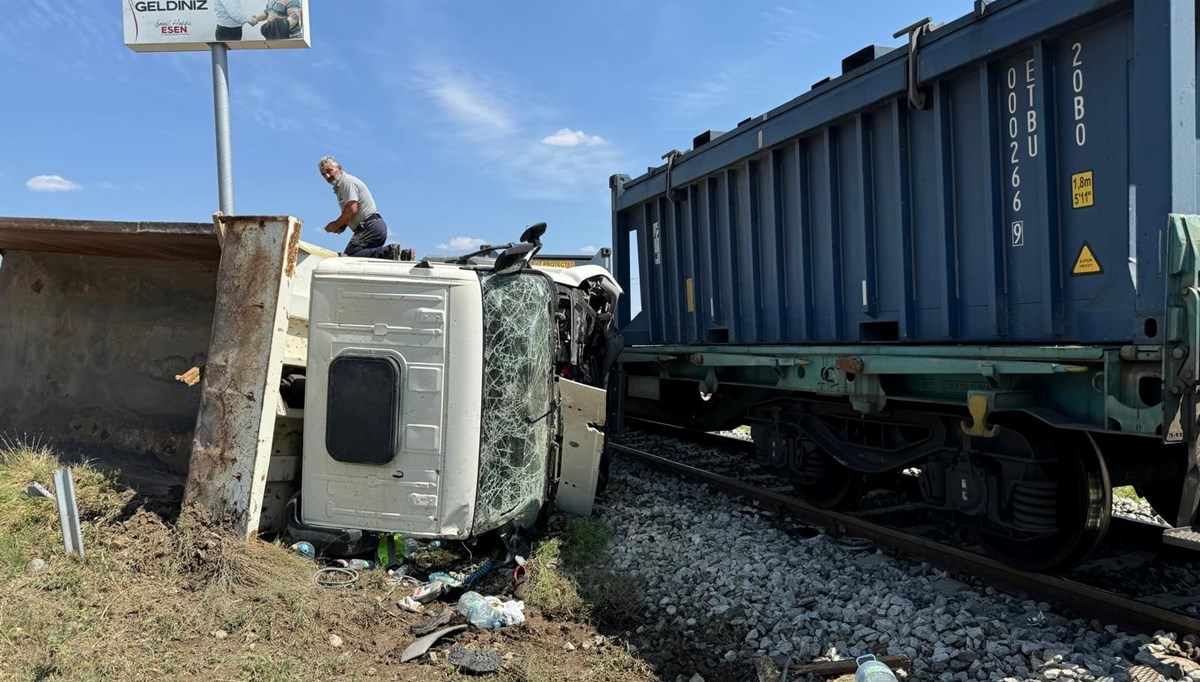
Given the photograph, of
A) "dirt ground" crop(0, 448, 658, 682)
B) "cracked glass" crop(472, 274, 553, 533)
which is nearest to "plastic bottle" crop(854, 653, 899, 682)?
"dirt ground" crop(0, 448, 658, 682)

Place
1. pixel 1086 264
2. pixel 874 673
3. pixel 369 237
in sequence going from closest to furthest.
→ pixel 874 673
pixel 1086 264
pixel 369 237

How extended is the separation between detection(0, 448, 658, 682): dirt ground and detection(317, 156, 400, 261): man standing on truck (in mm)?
2608

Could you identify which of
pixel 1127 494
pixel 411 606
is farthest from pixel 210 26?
pixel 1127 494

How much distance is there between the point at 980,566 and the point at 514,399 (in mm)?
2931

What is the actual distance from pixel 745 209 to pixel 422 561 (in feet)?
13.1

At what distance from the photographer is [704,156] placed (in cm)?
718

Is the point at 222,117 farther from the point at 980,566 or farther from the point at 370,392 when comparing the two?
the point at 980,566

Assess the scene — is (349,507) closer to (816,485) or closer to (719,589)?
(719,589)

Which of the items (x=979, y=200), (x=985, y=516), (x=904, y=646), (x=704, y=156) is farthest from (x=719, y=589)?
(x=704, y=156)

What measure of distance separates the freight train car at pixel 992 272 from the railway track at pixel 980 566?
9.1 inches

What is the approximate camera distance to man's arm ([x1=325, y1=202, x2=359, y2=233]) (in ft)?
21.3

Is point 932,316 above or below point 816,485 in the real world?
above

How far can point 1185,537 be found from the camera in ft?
10.5

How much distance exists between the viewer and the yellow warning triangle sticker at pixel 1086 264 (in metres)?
3.88
